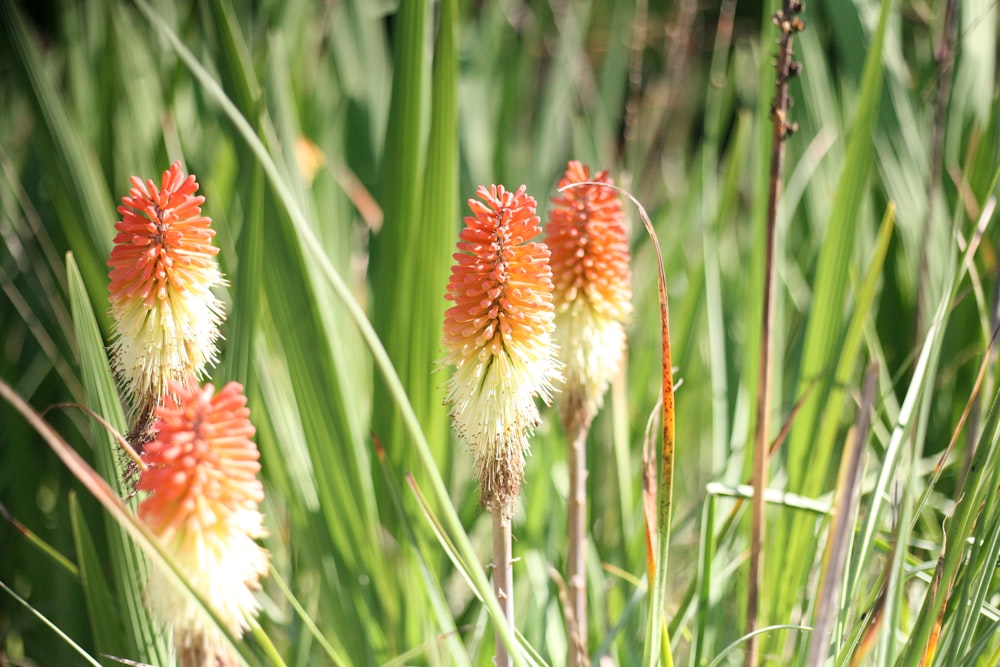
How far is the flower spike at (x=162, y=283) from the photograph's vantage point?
40.7 inches

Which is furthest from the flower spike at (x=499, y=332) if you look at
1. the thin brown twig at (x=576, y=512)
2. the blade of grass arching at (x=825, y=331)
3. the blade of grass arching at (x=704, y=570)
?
the blade of grass arching at (x=825, y=331)

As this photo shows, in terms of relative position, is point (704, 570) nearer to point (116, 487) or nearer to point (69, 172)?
point (116, 487)

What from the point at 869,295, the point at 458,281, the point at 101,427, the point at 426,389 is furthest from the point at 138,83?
the point at 869,295

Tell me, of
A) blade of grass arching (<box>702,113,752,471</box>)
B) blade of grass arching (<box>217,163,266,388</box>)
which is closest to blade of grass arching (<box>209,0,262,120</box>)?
blade of grass arching (<box>217,163,266,388</box>)

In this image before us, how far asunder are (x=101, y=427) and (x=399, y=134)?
31.5 inches

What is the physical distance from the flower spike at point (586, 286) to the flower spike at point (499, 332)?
0.27 m

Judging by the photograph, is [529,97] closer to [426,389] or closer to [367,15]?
[367,15]

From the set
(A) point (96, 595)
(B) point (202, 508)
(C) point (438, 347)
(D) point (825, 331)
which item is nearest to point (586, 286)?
(C) point (438, 347)

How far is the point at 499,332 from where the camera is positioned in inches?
43.9

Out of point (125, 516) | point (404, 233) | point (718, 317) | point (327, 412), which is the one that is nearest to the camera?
point (125, 516)

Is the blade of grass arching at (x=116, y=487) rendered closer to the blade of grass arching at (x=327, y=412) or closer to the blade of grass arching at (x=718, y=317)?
the blade of grass arching at (x=327, y=412)

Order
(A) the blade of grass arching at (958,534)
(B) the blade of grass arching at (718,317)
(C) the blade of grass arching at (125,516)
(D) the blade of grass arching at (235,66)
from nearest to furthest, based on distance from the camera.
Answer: (C) the blade of grass arching at (125,516) → (A) the blade of grass arching at (958,534) → (D) the blade of grass arching at (235,66) → (B) the blade of grass arching at (718,317)

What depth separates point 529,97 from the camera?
4.27 m

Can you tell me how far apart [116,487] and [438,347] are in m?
0.68
